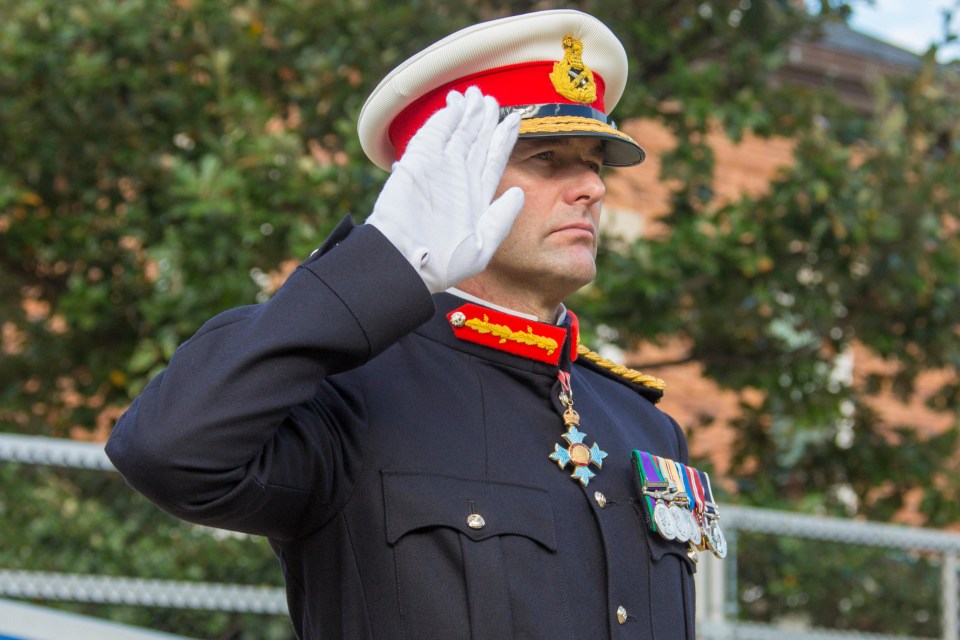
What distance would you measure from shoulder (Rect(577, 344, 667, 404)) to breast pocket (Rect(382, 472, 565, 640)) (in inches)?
27.7

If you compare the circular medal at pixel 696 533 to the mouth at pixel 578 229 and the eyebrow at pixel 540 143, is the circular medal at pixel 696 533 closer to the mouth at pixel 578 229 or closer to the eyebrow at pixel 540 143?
the mouth at pixel 578 229

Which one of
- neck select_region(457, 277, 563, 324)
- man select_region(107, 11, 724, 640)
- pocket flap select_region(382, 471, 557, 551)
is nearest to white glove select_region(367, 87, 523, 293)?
man select_region(107, 11, 724, 640)

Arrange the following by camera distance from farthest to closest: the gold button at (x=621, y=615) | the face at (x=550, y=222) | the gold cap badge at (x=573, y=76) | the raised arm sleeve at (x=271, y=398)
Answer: the gold cap badge at (x=573, y=76) < the face at (x=550, y=222) < the gold button at (x=621, y=615) < the raised arm sleeve at (x=271, y=398)

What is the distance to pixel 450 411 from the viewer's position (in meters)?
2.29

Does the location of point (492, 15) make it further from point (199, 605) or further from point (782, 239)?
point (199, 605)

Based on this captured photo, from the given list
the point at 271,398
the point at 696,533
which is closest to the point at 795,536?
the point at 696,533

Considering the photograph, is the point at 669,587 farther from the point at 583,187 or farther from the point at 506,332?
→ the point at 583,187

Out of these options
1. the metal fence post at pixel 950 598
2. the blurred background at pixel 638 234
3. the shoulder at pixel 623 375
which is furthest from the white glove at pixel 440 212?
the metal fence post at pixel 950 598

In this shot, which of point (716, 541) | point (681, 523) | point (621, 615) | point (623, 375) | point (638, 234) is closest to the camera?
point (621, 615)

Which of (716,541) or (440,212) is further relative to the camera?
(716,541)

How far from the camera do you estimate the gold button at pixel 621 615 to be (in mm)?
2240

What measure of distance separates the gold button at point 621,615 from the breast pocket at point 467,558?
14 cm

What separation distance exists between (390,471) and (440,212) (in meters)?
0.42

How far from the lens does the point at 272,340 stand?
192cm
